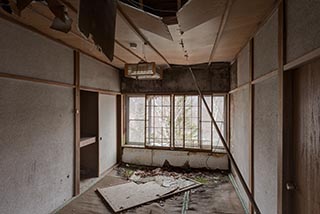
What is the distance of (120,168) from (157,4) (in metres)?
4.18

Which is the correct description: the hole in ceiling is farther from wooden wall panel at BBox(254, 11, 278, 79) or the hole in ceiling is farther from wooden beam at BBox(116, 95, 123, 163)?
wooden beam at BBox(116, 95, 123, 163)

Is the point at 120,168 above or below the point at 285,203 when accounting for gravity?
below

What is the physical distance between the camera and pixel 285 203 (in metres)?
1.79

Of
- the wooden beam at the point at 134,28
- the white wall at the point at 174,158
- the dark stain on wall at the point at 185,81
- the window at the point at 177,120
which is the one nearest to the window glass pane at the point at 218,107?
the window at the point at 177,120

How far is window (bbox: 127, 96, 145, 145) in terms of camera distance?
19.4ft

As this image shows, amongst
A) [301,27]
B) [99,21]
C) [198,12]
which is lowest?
[99,21]

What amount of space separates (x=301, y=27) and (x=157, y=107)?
14.4ft

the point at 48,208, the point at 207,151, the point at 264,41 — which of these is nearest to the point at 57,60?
the point at 48,208

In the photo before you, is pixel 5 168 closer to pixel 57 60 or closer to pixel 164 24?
pixel 57 60

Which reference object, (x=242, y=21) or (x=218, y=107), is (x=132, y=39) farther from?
(x=218, y=107)

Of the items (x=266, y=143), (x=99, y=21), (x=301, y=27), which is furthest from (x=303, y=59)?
(x=99, y=21)

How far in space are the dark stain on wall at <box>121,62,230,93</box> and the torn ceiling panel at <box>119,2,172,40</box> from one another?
110 inches

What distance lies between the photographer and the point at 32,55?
9.20 feet

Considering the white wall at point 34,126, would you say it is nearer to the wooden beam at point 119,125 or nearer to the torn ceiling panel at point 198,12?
the torn ceiling panel at point 198,12
